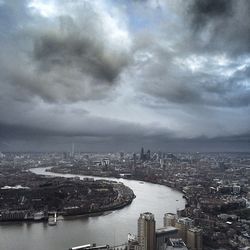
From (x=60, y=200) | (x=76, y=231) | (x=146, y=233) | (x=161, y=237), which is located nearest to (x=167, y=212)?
(x=76, y=231)

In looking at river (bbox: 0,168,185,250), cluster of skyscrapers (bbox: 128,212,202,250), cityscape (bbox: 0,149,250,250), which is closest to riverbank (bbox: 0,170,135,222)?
cityscape (bbox: 0,149,250,250)

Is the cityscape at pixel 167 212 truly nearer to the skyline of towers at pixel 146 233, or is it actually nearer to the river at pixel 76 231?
the skyline of towers at pixel 146 233

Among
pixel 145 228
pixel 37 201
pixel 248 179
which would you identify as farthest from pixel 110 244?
pixel 248 179

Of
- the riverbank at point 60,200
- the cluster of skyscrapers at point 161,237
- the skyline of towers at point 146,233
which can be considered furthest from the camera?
the riverbank at point 60,200

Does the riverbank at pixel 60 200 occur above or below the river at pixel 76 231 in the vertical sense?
above

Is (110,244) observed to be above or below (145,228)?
below

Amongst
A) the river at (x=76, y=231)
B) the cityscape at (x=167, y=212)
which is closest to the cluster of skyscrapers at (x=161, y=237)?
the cityscape at (x=167, y=212)

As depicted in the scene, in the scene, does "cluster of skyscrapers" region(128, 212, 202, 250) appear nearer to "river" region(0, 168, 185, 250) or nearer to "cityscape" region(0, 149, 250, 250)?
"cityscape" region(0, 149, 250, 250)

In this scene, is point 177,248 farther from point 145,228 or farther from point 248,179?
point 248,179

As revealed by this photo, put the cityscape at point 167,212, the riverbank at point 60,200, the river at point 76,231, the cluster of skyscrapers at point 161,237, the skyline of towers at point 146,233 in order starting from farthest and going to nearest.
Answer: the riverbank at point 60,200 → the river at point 76,231 → the cityscape at point 167,212 → the skyline of towers at point 146,233 → the cluster of skyscrapers at point 161,237
